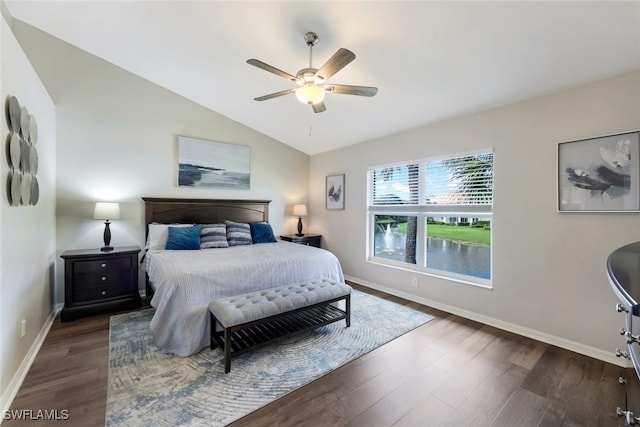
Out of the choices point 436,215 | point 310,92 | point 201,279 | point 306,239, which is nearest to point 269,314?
point 201,279

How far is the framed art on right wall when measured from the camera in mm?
2180

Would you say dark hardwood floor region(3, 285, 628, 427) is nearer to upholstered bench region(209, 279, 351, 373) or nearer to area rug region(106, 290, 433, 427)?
area rug region(106, 290, 433, 427)

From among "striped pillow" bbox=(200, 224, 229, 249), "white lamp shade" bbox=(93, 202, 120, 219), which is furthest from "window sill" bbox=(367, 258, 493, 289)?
"white lamp shade" bbox=(93, 202, 120, 219)

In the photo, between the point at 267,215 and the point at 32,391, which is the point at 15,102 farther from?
the point at 267,215

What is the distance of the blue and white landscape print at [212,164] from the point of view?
423 cm

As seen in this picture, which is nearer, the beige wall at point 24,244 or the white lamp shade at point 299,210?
the beige wall at point 24,244

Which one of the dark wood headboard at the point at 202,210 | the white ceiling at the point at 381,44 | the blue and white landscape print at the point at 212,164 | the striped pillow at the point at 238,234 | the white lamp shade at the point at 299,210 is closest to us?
the white ceiling at the point at 381,44

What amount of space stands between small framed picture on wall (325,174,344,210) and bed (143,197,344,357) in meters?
1.61

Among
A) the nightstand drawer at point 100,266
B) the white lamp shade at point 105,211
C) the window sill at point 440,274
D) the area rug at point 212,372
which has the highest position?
the white lamp shade at point 105,211

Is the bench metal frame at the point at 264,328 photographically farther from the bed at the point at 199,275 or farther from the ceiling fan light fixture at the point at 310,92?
the ceiling fan light fixture at the point at 310,92

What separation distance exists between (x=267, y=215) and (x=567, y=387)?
4.37 m

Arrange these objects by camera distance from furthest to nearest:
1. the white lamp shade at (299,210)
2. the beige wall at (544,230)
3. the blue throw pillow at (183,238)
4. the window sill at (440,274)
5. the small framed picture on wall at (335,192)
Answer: the white lamp shade at (299,210)
the small framed picture on wall at (335,192)
the blue throw pillow at (183,238)
the window sill at (440,274)
the beige wall at (544,230)

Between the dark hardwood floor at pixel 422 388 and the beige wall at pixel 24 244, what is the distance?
215 millimetres

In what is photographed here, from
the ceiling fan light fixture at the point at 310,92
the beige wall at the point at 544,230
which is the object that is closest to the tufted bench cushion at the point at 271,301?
the beige wall at the point at 544,230
